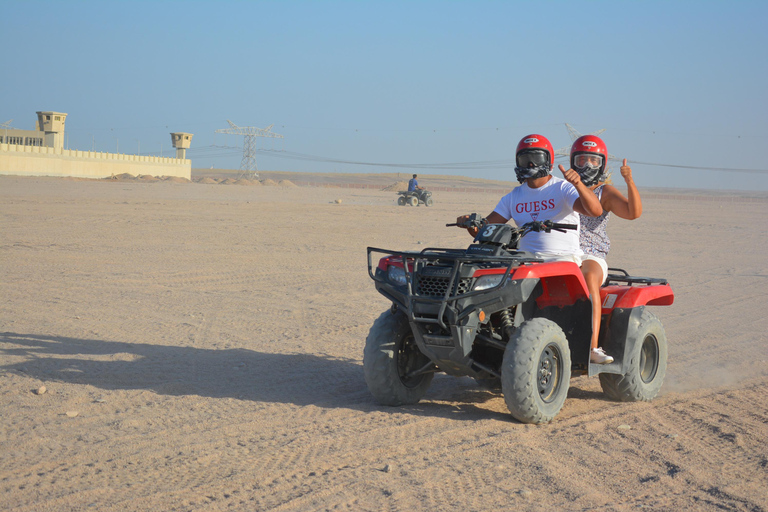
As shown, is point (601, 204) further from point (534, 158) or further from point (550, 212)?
point (534, 158)

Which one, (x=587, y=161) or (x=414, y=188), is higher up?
(x=587, y=161)

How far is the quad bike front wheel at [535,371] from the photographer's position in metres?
5.27

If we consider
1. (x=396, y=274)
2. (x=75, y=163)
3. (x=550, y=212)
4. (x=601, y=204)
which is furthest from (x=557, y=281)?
(x=75, y=163)

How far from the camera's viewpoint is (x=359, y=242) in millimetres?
19344

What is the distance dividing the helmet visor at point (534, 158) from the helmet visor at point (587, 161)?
0.59m

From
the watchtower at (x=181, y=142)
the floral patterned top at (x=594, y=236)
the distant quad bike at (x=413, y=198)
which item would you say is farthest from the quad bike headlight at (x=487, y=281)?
the watchtower at (x=181, y=142)

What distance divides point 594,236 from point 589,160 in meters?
0.64

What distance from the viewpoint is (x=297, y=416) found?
5.66 metres

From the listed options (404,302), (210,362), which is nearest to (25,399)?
(210,362)

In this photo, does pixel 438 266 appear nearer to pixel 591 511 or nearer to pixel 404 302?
pixel 404 302

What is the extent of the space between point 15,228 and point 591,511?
17.4 m

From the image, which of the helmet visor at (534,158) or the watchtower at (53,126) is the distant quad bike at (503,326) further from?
the watchtower at (53,126)

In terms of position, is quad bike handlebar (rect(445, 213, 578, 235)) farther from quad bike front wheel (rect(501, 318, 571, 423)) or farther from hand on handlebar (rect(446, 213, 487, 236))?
quad bike front wheel (rect(501, 318, 571, 423))

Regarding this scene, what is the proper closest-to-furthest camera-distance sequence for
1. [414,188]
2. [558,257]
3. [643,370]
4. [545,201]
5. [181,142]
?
[558,257]
[545,201]
[643,370]
[414,188]
[181,142]
